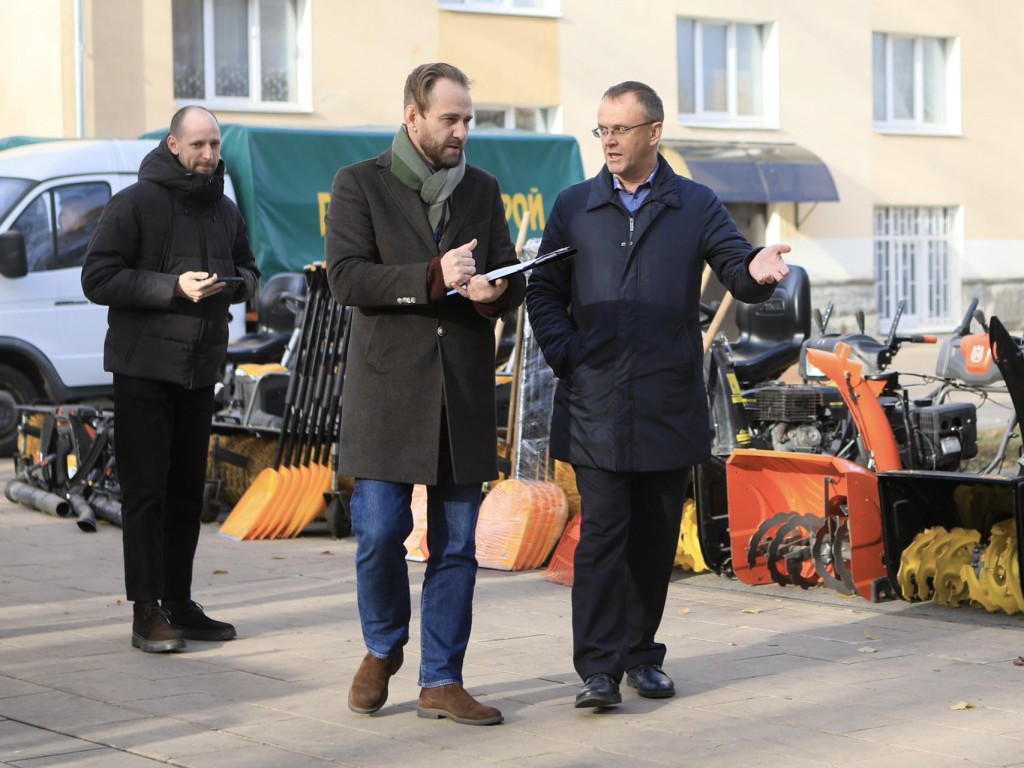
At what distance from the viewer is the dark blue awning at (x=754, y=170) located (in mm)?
25984

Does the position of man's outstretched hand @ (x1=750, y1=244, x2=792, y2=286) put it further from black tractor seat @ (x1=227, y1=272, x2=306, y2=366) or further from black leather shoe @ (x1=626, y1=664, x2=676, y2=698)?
black tractor seat @ (x1=227, y1=272, x2=306, y2=366)

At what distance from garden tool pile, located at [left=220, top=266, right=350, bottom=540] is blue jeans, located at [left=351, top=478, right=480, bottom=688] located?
441cm

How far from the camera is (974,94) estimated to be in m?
30.7

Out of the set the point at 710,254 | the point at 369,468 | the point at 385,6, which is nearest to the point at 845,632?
the point at 710,254

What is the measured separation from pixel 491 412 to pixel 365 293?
58 centimetres

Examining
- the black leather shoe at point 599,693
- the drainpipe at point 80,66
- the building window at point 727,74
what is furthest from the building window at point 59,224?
the building window at point 727,74

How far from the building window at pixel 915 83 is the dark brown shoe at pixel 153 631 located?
24997mm

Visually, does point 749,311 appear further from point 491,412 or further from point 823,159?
point 823,159

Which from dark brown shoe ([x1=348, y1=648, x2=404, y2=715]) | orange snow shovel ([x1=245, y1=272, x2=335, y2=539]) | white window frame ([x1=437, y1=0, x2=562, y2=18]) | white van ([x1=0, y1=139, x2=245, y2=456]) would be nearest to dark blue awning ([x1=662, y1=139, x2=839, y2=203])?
white window frame ([x1=437, y1=0, x2=562, y2=18])

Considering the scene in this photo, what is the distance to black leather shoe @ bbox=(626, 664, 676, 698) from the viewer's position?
5512mm

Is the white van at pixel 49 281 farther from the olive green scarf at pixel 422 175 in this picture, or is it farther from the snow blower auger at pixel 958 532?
the olive green scarf at pixel 422 175

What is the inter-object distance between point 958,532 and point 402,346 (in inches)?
113

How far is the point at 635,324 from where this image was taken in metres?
5.44

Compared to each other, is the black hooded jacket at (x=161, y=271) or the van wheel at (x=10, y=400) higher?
the black hooded jacket at (x=161, y=271)
